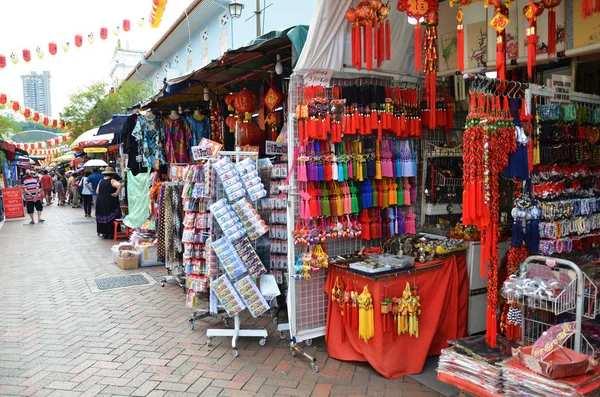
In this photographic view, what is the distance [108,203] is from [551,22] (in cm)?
1007

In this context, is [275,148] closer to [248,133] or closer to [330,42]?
[330,42]

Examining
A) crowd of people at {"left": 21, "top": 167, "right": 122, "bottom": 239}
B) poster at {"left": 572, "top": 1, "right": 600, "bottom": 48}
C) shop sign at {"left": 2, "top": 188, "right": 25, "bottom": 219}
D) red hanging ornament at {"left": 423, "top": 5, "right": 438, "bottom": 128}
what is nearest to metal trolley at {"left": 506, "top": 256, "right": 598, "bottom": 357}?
red hanging ornament at {"left": 423, "top": 5, "right": 438, "bottom": 128}

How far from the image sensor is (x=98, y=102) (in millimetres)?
20281

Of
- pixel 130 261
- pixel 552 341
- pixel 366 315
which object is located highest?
pixel 552 341

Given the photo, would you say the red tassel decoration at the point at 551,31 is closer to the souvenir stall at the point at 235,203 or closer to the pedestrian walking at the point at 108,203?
the souvenir stall at the point at 235,203

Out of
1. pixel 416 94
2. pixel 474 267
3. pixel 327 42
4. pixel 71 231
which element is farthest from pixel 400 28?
pixel 71 231

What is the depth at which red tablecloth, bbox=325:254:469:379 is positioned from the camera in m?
3.79

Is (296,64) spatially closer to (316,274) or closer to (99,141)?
(316,274)

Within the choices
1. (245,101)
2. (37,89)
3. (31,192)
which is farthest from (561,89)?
(37,89)

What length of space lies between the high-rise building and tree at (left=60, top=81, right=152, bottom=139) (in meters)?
11.0

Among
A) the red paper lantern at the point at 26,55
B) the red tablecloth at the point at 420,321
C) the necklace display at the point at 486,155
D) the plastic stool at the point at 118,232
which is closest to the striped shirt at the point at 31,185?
the red paper lantern at the point at 26,55

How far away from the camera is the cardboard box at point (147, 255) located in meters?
8.05

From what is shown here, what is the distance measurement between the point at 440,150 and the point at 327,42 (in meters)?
1.62

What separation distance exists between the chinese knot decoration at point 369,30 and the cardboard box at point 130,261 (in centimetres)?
551
